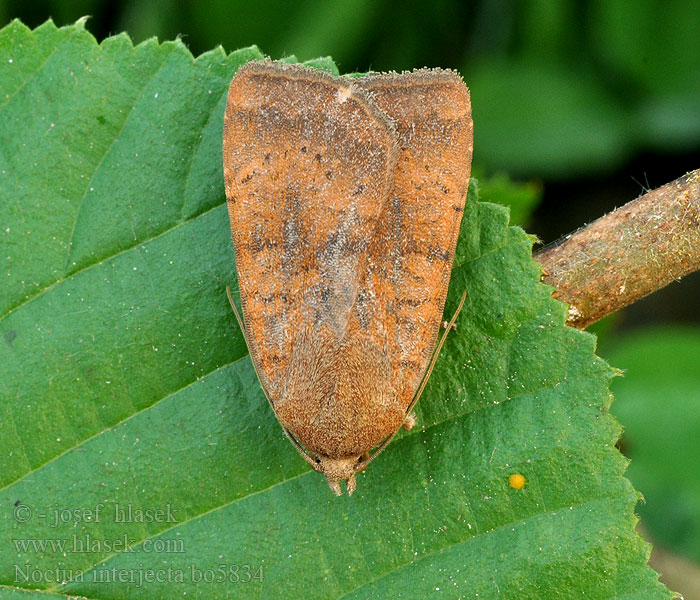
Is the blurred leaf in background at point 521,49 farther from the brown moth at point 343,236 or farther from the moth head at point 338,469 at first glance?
the moth head at point 338,469

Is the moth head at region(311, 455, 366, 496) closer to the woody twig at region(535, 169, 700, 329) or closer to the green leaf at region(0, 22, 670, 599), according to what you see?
the green leaf at region(0, 22, 670, 599)

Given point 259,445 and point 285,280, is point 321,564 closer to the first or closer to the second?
point 259,445

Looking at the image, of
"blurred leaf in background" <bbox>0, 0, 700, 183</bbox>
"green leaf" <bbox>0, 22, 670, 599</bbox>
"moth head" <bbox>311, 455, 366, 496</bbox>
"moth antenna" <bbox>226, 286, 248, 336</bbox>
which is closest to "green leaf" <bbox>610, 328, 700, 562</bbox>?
"blurred leaf in background" <bbox>0, 0, 700, 183</bbox>

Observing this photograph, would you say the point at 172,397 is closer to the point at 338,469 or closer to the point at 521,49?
the point at 338,469

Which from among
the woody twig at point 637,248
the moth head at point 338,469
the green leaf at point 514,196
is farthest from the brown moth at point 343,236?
the green leaf at point 514,196

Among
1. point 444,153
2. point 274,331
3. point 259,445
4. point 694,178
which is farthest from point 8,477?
point 694,178

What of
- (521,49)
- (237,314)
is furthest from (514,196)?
(521,49)
